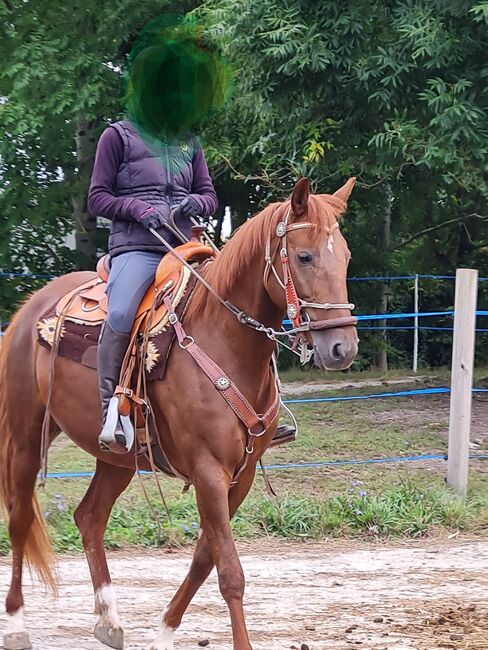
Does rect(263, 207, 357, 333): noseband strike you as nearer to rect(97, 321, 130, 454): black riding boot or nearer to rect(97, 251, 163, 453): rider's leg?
rect(97, 251, 163, 453): rider's leg

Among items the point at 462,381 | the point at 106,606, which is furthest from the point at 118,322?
the point at 462,381

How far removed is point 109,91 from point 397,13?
5004 mm

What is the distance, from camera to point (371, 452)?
896 centimetres

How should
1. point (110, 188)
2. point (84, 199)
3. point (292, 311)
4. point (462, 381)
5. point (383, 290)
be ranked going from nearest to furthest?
1. point (292, 311)
2. point (110, 188)
3. point (462, 381)
4. point (84, 199)
5. point (383, 290)

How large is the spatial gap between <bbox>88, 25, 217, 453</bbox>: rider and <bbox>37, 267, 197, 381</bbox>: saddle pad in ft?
0.61

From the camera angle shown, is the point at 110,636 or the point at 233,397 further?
the point at 110,636

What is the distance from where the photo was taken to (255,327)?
4.10 m

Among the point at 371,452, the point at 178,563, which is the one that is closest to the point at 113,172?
the point at 178,563

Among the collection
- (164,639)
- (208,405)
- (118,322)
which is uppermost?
(118,322)

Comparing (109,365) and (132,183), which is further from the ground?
(132,183)

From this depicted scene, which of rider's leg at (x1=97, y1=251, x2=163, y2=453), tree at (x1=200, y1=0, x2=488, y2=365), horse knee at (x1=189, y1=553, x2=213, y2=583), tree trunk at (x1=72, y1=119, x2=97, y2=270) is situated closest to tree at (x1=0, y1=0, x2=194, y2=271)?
tree trunk at (x1=72, y1=119, x2=97, y2=270)

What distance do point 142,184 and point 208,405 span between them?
1278mm

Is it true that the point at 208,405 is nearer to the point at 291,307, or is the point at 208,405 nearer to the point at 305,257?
the point at 291,307

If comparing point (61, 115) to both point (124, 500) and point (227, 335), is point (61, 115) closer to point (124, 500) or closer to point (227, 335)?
point (124, 500)
